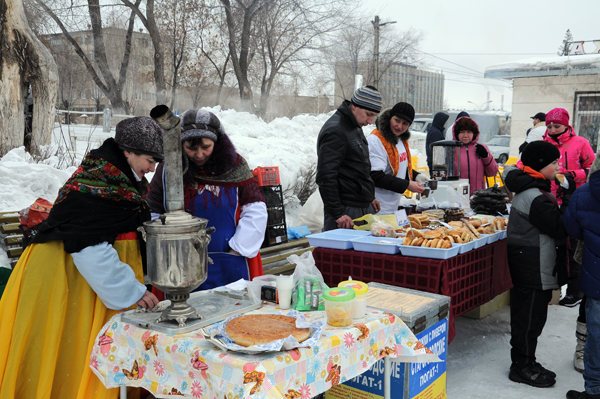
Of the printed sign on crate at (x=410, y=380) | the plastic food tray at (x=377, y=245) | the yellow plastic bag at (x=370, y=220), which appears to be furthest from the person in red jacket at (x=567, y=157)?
the printed sign on crate at (x=410, y=380)

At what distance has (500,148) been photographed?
80.5 ft

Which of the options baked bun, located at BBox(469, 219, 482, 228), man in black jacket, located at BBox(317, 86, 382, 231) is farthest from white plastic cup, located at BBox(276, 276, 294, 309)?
baked bun, located at BBox(469, 219, 482, 228)

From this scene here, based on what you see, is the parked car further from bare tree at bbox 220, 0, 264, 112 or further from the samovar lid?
the samovar lid

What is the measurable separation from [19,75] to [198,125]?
21.3 feet

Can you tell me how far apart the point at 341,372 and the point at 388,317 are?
1.38ft

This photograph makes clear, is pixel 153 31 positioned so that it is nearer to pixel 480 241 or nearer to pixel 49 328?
pixel 480 241

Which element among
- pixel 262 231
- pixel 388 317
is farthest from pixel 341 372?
pixel 262 231

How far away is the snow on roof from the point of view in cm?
1441

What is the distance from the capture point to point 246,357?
170 centimetres

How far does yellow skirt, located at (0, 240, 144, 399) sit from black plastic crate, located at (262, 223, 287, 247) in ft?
13.7

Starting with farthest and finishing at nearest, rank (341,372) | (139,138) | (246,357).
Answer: (139,138) < (341,372) < (246,357)

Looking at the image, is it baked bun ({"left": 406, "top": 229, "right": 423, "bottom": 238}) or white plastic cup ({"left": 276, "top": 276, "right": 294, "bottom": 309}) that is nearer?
white plastic cup ({"left": 276, "top": 276, "right": 294, "bottom": 309})

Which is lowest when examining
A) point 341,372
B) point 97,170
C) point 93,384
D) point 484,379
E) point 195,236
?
point 484,379

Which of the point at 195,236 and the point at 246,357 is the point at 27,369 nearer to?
the point at 195,236
